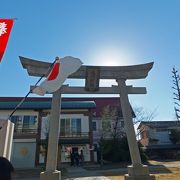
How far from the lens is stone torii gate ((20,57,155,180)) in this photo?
11656mm

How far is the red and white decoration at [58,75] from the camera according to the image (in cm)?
760

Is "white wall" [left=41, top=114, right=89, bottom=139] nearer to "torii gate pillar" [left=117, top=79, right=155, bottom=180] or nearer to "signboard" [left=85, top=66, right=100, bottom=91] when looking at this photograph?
"torii gate pillar" [left=117, top=79, right=155, bottom=180]

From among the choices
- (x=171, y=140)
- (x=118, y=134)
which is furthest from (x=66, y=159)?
(x=171, y=140)

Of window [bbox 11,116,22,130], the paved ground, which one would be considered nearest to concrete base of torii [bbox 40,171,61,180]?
the paved ground

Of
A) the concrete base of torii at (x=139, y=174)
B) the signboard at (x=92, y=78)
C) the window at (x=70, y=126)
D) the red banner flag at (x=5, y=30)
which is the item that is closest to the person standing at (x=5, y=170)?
the red banner flag at (x=5, y=30)

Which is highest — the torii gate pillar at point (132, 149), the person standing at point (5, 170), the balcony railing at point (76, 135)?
the balcony railing at point (76, 135)

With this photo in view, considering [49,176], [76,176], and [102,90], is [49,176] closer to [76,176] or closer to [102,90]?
[102,90]

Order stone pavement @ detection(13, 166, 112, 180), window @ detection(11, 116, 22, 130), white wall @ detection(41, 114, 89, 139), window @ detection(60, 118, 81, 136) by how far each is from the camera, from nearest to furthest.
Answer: stone pavement @ detection(13, 166, 112, 180), white wall @ detection(41, 114, 89, 139), window @ detection(11, 116, 22, 130), window @ detection(60, 118, 81, 136)

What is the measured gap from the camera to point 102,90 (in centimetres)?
1359

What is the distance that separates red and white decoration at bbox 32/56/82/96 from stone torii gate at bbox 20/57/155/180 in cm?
365

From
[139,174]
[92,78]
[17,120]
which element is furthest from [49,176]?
[17,120]

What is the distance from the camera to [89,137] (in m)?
29.6

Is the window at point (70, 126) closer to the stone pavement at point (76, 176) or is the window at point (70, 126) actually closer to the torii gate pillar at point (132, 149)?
the stone pavement at point (76, 176)

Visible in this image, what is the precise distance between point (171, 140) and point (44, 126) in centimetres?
2041
